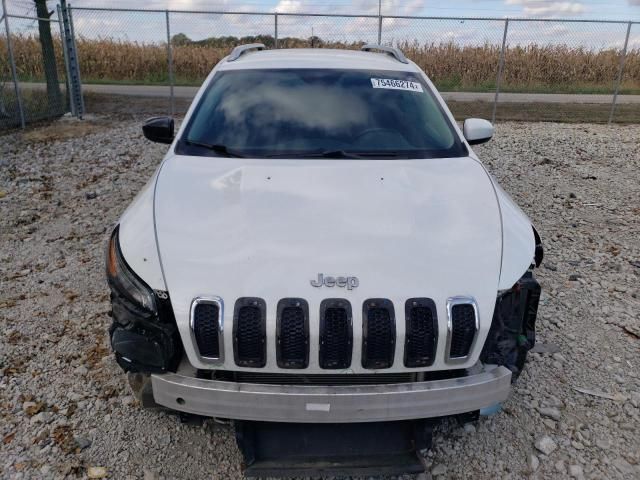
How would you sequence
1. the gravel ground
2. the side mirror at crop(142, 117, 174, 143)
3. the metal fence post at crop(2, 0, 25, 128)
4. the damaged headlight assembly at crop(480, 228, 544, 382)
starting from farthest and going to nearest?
the metal fence post at crop(2, 0, 25, 128) < the side mirror at crop(142, 117, 174, 143) < the gravel ground < the damaged headlight assembly at crop(480, 228, 544, 382)

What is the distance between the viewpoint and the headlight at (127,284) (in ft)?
7.63

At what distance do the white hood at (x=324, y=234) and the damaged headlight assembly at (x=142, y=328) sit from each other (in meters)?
0.08

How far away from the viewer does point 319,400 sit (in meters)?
2.16

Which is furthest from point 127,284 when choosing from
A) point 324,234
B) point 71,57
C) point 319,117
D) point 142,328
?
point 71,57

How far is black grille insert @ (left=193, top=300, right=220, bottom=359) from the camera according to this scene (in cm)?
222

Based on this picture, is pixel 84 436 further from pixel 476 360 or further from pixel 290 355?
pixel 476 360

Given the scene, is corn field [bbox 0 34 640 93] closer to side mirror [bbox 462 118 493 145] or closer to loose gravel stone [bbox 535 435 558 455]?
side mirror [bbox 462 118 493 145]

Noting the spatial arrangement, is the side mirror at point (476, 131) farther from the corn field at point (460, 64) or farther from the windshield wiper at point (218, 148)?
the corn field at point (460, 64)

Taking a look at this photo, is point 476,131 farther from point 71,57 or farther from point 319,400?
point 71,57

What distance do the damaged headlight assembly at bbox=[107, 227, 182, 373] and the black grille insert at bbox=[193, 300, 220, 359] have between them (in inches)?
4.9

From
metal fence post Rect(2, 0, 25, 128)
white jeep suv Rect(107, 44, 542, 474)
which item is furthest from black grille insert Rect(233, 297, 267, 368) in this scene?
metal fence post Rect(2, 0, 25, 128)

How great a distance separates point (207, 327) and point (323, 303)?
1.59ft

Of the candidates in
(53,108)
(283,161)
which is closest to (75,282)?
(283,161)

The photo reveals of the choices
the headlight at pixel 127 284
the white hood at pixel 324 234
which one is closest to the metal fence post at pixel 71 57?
the white hood at pixel 324 234
